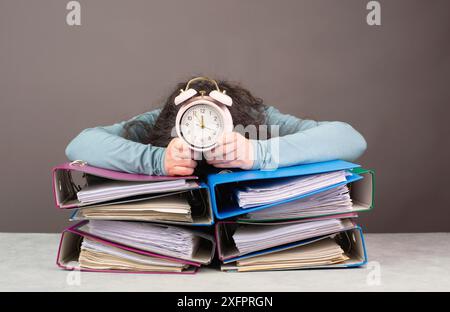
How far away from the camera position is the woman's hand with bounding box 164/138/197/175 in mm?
1861

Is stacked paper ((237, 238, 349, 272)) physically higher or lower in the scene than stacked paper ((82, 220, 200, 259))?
lower

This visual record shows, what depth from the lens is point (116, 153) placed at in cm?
198

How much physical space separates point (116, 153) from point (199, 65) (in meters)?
2.12

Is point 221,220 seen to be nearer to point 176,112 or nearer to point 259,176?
point 259,176

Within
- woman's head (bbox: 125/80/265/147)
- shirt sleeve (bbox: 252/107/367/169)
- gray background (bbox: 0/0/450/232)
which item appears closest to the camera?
shirt sleeve (bbox: 252/107/367/169)

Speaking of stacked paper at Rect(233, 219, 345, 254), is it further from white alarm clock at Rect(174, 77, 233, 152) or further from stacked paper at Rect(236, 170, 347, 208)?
white alarm clock at Rect(174, 77, 233, 152)

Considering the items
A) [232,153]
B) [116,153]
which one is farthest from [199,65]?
[232,153]

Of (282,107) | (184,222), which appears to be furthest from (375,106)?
(184,222)

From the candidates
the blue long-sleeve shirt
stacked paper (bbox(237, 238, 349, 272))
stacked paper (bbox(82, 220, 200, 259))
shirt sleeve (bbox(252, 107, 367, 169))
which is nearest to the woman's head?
the blue long-sleeve shirt
